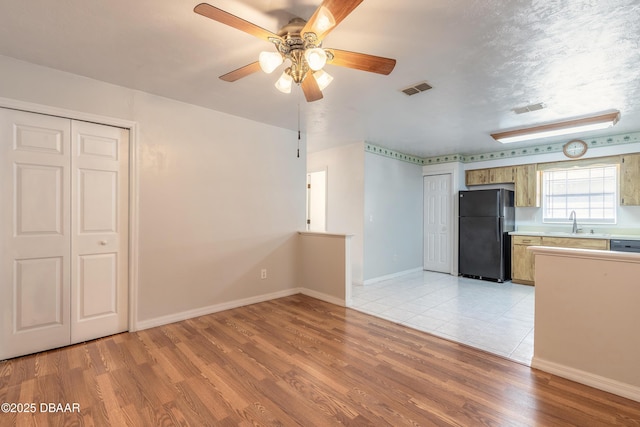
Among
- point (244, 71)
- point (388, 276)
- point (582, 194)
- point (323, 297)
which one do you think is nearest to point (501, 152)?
point (582, 194)

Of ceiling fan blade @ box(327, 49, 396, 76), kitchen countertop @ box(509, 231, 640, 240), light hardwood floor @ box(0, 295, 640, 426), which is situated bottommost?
light hardwood floor @ box(0, 295, 640, 426)

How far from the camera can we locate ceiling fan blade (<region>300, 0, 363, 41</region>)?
1.39 meters

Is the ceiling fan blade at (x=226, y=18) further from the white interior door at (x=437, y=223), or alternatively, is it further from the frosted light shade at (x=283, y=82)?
the white interior door at (x=437, y=223)

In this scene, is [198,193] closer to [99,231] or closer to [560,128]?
[99,231]

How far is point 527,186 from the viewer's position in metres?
5.23

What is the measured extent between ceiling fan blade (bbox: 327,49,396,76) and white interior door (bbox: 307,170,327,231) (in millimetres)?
3970

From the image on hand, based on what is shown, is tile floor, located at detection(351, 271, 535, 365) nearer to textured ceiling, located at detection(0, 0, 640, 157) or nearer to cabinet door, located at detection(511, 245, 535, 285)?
cabinet door, located at detection(511, 245, 535, 285)

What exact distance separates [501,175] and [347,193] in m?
2.96

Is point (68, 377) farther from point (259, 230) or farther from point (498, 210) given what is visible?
Answer: point (498, 210)

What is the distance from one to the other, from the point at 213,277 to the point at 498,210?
4.79 m

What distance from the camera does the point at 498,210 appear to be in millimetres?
5164

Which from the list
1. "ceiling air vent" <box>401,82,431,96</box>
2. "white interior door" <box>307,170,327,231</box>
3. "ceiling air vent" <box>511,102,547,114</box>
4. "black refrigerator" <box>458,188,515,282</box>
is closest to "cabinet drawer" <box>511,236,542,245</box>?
"black refrigerator" <box>458,188,515,282</box>

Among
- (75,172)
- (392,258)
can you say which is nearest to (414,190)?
(392,258)

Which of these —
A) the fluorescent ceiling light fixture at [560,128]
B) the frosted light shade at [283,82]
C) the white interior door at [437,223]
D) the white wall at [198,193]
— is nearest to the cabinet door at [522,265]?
the white interior door at [437,223]
